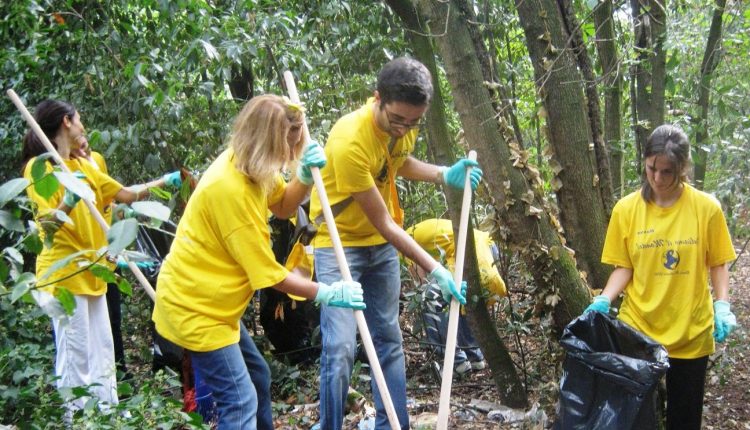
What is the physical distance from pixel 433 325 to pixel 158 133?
2.10m

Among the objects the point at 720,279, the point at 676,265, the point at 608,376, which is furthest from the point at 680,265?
the point at 608,376

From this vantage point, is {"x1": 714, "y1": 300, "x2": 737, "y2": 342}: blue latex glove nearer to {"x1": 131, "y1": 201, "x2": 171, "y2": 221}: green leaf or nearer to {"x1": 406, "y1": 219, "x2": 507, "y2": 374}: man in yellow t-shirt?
{"x1": 406, "y1": 219, "x2": 507, "y2": 374}: man in yellow t-shirt

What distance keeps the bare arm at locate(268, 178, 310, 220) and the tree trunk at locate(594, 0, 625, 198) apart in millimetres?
2207

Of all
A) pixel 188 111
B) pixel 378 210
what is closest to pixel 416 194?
pixel 188 111

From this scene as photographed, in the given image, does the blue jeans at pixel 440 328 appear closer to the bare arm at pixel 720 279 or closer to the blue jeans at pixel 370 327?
the blue jeans at pixel 370 327

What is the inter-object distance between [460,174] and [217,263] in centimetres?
125

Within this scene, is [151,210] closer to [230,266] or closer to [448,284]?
[230,266]

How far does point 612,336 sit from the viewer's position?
3125 mm

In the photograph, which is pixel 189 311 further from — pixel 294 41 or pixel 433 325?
pixel 294 41

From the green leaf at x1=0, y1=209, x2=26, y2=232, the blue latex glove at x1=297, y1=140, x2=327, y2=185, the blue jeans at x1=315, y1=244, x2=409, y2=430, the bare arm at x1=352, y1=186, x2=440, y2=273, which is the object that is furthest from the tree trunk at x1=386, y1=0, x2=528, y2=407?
the green leaf at x1=0, y1=209, x2=26, y2=232

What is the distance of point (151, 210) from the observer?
1.78 m

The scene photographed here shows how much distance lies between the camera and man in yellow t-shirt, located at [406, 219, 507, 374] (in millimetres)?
4477

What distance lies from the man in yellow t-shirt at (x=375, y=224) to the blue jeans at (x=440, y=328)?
83cm

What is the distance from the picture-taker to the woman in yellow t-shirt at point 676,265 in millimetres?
3074
